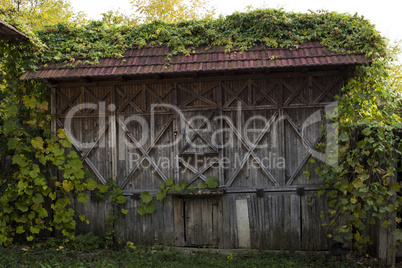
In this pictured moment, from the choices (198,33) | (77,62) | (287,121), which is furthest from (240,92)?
(77,62)

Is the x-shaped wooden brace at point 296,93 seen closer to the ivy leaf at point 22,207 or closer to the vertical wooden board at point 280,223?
the vertical wooden board at point 280,223

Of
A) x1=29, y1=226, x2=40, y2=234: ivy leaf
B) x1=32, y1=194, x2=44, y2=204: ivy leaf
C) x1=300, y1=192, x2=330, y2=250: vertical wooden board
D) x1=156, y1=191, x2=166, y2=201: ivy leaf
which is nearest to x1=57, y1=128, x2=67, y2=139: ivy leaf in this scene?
x1=32, y1=194, x2=44, y2=204: ivy leaf

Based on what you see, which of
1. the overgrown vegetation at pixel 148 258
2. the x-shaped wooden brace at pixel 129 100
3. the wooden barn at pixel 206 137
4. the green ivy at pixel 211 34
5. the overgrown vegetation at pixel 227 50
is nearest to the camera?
the overgrown vegetation at pixel 227 50

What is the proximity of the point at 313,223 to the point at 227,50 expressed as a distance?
4.32 meters

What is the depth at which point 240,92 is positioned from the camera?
7.29m

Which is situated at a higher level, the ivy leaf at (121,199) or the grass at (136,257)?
the ivy leaf at (121,199)

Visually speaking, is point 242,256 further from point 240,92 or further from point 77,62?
point 77,62

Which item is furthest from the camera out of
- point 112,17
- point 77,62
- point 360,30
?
point 112,17

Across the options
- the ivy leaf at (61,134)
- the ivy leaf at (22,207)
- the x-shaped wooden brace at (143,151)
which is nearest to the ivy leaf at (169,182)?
the x-shaped wooden brace at (143,151)

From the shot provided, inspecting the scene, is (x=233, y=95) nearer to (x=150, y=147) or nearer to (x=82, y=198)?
(x=150, y=147)

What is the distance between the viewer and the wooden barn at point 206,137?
23.2ft

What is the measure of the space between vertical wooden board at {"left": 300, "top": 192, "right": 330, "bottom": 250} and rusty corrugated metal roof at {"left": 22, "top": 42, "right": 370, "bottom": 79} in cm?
298

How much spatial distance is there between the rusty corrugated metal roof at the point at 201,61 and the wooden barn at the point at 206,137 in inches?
1.0

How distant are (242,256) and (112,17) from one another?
6.66 m
